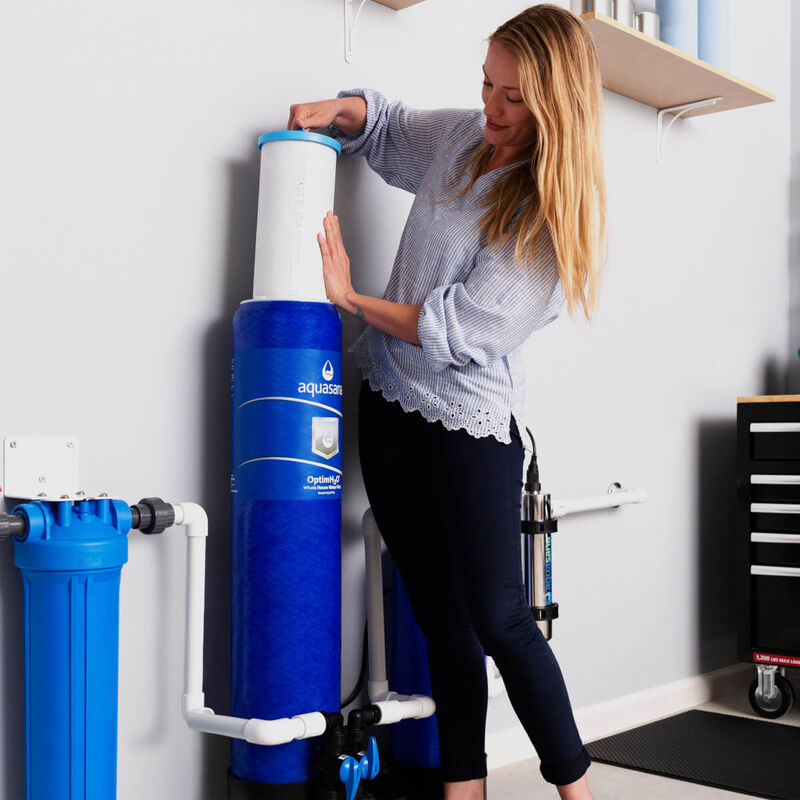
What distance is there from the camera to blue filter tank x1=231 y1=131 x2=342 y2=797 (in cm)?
152

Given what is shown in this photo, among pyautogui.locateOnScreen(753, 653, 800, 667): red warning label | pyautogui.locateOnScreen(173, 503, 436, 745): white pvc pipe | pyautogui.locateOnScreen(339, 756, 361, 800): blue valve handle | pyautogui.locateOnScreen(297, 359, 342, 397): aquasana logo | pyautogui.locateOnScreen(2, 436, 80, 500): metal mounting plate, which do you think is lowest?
pyautogui.locateOnScreen(753, 653, 800, 667): red warning label

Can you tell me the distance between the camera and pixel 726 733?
7.88 feet

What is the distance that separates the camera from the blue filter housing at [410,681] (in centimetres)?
176

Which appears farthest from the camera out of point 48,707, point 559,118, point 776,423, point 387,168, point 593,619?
point 776,423

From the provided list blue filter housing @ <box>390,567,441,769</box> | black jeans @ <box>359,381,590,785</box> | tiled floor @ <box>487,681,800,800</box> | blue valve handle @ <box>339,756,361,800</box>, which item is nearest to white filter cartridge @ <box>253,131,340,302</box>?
black jeans @ <box>359,381,590,785</box>

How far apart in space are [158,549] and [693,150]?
6.17 feet

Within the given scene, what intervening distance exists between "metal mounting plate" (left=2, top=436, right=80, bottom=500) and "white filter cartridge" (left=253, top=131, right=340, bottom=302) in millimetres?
376

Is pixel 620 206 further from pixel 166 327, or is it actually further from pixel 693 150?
pixel 166 327

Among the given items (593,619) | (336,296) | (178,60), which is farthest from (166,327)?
(593,619)

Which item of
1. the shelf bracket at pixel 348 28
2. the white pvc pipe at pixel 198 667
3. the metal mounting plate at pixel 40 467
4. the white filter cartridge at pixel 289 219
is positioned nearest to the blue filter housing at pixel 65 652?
the metal mounting plate at pixel 40 467

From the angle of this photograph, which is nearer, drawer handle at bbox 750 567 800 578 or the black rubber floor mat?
the black rubber floor mat

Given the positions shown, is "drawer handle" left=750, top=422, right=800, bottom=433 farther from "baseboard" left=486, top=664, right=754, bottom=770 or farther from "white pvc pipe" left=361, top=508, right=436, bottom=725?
"white pvc pipe" left=361, top=508, right=436, bottom=725

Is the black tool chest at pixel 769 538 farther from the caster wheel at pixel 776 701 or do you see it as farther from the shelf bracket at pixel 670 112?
the shelf bracket at pixel 670 112

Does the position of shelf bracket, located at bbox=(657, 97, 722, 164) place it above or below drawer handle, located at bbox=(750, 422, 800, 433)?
above
